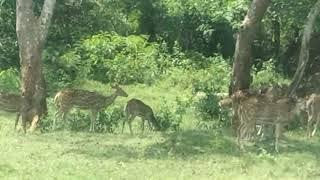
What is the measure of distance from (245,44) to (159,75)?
7.80 m

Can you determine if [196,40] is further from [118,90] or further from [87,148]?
→ [87,148]

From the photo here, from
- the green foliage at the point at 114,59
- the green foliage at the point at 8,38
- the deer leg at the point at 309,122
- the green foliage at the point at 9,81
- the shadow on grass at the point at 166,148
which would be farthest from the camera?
the green foliage at the point at 8,38

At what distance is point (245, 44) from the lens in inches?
579

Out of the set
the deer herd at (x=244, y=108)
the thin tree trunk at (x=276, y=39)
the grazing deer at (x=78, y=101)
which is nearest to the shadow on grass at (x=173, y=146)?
the deer herd at (x=244, y=108)

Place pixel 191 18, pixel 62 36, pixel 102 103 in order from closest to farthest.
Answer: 1. pixel 102 103
2. pixel 62 36
3. pixel 191 18

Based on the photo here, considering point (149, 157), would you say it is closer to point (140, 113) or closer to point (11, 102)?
point (140, 113)

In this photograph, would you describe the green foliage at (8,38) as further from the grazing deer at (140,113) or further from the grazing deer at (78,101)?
the grazing deer at (140,113)

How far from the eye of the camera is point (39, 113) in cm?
1455

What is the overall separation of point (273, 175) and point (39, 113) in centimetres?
593

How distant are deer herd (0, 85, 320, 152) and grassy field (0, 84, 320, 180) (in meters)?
0.37

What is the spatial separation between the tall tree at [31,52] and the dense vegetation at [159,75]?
1.43ft

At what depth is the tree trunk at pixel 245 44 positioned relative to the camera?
14430mm

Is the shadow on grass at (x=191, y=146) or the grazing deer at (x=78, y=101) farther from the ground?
the grazing deer at (x=78, y=101)

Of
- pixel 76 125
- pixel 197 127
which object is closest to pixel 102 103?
pixel 76 125
